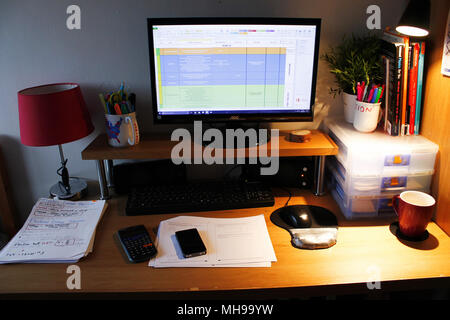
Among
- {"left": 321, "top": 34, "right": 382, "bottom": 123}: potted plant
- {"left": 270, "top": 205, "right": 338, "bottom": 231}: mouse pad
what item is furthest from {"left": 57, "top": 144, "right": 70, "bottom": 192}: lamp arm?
{"left": 321, "top": 34, "right": 382, "bottom": 123}: potted plant

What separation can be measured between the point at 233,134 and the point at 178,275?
1.78ft

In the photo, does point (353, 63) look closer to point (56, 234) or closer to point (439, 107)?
point (439, 107)

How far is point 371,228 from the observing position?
112 centimetres

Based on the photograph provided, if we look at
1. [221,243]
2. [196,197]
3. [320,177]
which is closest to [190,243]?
[221,243]

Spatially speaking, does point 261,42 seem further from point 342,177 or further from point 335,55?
point 342,177

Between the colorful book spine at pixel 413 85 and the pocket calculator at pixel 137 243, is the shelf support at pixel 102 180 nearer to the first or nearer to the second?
the pocket calculator at pixel 137 243

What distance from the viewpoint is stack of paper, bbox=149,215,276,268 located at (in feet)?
3.18

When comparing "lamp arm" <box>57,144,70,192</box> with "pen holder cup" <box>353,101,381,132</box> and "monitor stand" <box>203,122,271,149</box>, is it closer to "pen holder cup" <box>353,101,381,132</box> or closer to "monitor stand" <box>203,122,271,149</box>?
"monitor stand" <box>203,122,271,149</box>

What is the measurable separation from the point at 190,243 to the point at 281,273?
0.26 meters

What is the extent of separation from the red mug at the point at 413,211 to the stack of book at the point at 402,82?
229mm

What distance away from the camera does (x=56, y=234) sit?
1075 millimetres

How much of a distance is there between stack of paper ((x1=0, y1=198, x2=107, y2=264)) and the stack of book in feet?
3.22

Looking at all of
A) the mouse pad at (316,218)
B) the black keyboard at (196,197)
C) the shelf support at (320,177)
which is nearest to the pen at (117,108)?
the black keyboard at (196,197)

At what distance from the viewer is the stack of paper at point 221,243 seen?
0.97 m
